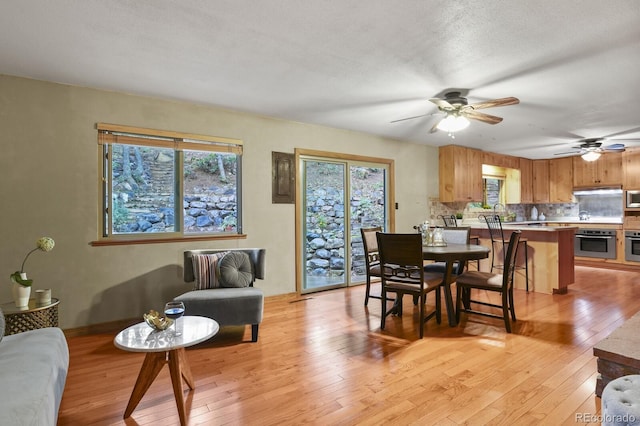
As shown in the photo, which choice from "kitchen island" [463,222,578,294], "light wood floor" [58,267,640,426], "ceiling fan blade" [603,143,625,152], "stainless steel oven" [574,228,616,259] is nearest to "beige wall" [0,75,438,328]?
"light wood floor" [58,267,640,426]

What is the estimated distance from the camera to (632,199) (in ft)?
21.5

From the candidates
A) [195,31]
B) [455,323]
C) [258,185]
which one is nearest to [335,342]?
[455,323]

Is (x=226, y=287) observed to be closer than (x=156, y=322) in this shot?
No

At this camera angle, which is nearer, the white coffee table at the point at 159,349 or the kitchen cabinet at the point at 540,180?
the white coffee table at the point at 159,349

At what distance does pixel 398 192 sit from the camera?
5738mm

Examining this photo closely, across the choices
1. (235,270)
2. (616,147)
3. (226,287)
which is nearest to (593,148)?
(616,147)

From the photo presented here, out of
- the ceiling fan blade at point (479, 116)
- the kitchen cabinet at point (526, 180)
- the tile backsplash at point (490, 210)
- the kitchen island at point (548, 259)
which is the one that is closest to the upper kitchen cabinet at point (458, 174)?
the tile backsplash at point (490, 210)

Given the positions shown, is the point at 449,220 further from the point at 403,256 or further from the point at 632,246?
the point at 403,256

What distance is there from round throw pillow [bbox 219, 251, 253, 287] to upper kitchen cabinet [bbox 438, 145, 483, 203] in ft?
14.0

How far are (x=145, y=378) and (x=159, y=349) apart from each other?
302mm

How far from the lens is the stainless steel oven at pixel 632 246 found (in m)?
6.32

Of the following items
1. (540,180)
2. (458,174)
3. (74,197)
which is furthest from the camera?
(540,180)

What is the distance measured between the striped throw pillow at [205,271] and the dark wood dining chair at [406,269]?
1589 mm

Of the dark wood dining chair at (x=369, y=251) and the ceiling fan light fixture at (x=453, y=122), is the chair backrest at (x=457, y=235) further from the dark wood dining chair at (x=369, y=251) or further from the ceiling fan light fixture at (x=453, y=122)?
the ceiling fan light fixture at (x=453, y=122)
